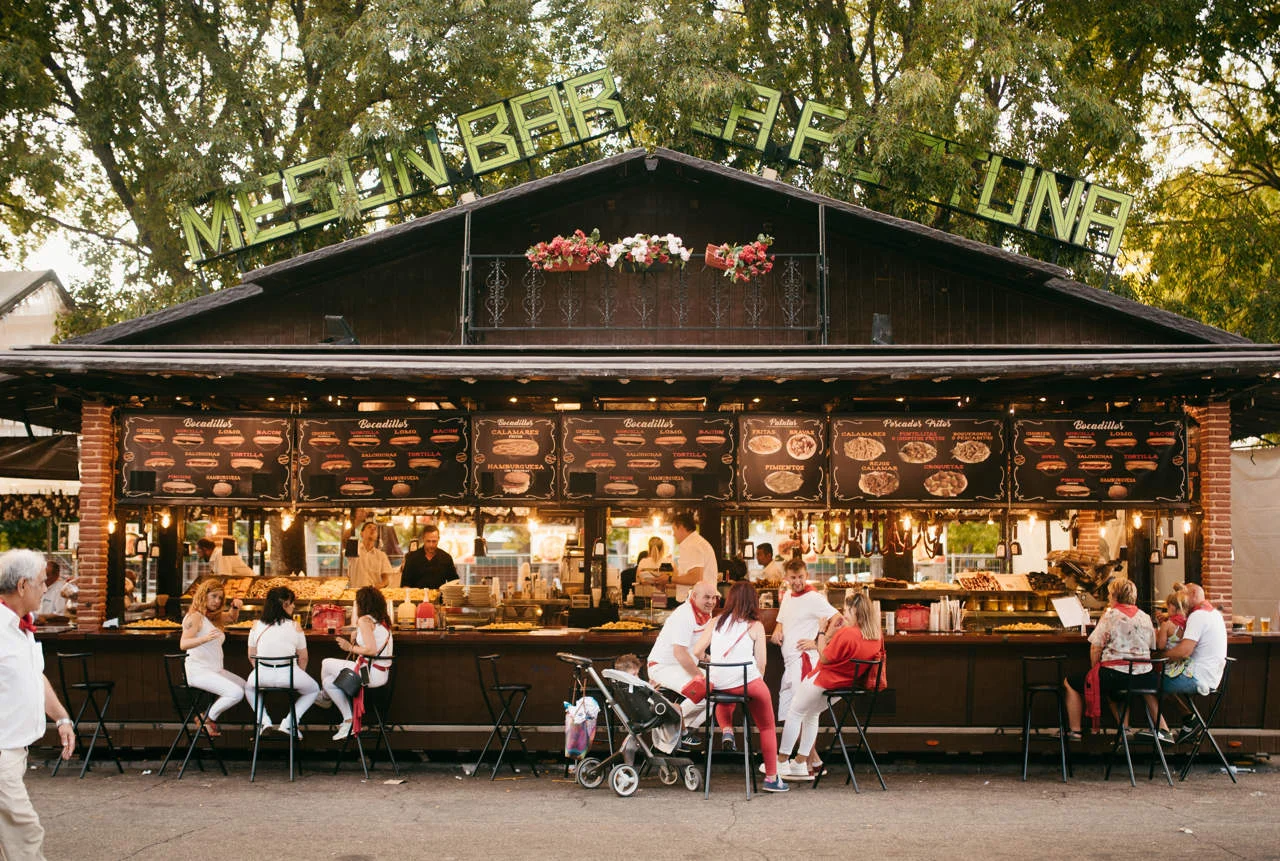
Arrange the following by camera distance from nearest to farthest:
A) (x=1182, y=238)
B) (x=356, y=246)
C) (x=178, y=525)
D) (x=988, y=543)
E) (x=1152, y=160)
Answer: (x=356, y=246)
(x=178, y=525)
(x=1182, y=238)
(x=1152, y=160)
(x=988, y=543)

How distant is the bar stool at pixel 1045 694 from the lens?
→ 980cm

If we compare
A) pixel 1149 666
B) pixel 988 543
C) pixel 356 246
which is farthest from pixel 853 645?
pixel 988 543

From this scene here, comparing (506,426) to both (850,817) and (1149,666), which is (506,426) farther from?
(1149,666)

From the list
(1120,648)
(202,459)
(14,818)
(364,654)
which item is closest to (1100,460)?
(1120,648)

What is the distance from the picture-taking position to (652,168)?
1303 centimetres

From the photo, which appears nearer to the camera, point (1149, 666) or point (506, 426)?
point (1149, 666)

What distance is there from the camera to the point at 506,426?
37.1ft

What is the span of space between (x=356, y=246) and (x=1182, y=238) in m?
14.3

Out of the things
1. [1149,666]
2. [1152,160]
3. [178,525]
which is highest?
[1152,160]

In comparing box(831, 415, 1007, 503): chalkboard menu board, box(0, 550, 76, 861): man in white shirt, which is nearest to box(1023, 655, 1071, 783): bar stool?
box(831, 415, 1007, 503): chalkboard menu board

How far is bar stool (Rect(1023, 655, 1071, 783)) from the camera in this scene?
9.80 m

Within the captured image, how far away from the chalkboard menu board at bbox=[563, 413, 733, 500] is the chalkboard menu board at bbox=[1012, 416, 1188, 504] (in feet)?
9.42

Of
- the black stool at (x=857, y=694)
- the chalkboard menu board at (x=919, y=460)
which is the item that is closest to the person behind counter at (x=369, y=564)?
the chalkboard menu board at (x=919, y=460)

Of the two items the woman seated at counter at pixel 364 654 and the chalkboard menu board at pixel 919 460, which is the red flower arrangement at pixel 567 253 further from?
the woman seated at counter at pixel 364 654
